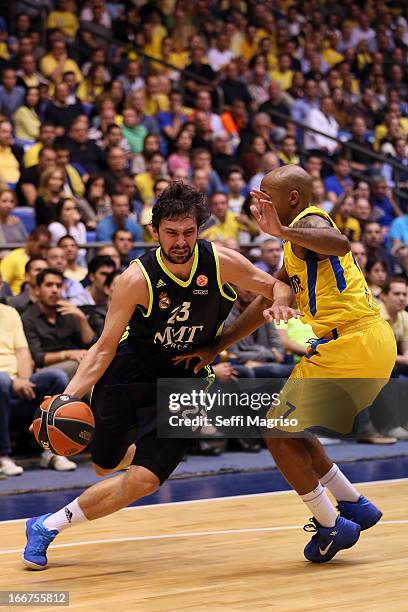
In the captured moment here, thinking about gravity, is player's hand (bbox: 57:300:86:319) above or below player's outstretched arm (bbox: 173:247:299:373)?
below

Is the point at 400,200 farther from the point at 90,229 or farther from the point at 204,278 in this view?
the point at 204,278

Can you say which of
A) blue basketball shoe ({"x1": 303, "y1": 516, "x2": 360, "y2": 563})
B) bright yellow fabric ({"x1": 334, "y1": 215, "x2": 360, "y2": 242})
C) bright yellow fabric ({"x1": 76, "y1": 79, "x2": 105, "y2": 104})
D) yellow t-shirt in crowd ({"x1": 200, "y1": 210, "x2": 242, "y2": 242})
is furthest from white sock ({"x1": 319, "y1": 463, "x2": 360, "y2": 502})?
bright yellow fabric ({"x1": 76, "y1": 79, "x2": 105, "y2": 104})

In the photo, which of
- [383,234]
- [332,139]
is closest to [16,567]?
[383,234]

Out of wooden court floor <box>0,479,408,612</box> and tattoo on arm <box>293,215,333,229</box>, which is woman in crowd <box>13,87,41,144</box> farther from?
tattoo on arm <box>293,215,333,229</box>

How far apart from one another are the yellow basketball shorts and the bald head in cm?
59

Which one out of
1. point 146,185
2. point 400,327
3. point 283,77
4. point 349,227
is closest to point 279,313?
point 400,327

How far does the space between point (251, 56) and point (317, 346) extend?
10.7 m

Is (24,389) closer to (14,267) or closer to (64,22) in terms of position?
(14,267)

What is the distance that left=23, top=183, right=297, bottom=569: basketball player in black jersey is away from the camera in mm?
4875

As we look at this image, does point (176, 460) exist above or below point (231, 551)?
above

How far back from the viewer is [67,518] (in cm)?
513

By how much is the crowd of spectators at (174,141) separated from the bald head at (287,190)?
3261mm

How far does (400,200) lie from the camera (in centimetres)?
1469

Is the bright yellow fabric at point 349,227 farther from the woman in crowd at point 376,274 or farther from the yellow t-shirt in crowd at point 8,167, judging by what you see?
the yellow t-shirt in crowd at point 8,167
